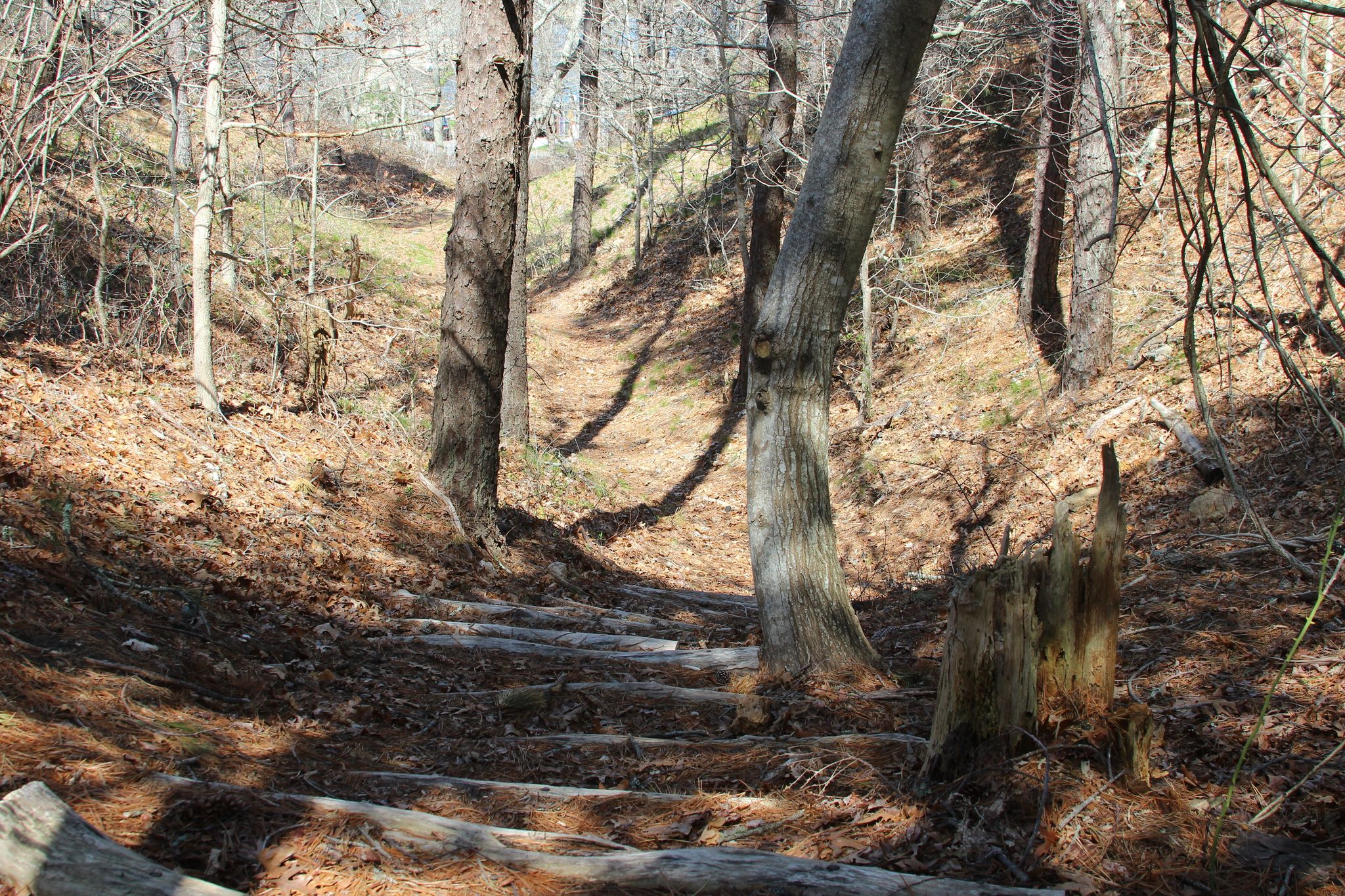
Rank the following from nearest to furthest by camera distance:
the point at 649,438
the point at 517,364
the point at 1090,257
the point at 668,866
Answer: the point at 668,866, the point at 1090,257, the point at 517,364, the point at 649,438

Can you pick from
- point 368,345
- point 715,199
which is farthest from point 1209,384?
point 715,199

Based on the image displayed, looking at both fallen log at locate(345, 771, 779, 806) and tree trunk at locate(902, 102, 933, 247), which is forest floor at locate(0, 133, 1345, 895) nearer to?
fallen log at locate(345, 771, 779, 806)

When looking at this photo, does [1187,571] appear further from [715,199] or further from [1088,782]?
[715,199]

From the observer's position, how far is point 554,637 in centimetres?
570

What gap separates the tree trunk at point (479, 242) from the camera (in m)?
6.89

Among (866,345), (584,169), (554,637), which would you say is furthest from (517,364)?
(584,169)

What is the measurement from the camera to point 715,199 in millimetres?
23203

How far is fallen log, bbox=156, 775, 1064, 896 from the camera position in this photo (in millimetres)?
2400

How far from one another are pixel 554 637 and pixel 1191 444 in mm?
5903

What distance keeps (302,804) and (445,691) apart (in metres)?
1.97

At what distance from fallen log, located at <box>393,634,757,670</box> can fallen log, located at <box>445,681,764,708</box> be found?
1.09 ft

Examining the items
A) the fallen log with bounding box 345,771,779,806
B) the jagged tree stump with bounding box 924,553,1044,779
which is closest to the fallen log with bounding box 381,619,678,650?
the fallen log with bounding box 345,771,779,806

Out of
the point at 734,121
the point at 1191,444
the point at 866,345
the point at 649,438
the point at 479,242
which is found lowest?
the point at 1191,444

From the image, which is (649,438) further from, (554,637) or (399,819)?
(399,819)
